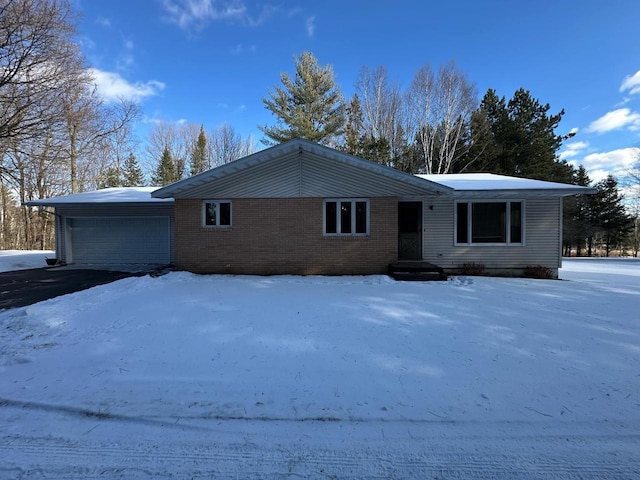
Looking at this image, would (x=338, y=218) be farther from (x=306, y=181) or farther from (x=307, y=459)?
(x=307, y=459)

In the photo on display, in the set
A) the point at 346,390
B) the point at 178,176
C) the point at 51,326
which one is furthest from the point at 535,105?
the point at 178,176

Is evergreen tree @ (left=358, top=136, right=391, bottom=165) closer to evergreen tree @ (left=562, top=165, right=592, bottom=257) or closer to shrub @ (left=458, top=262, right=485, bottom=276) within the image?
shrub @ (left=458, top=262, right=485, bottom=276)

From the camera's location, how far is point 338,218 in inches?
410

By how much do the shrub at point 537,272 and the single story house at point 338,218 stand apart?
0.16 m

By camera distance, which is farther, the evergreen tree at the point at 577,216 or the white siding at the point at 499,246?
the evergreen tree at the point at 577,216

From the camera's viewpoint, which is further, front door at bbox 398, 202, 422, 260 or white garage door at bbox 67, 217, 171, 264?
white garage door at bbox 67, 217, 171, 264

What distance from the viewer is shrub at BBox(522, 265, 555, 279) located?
409 inches

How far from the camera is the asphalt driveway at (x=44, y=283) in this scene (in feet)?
23.5

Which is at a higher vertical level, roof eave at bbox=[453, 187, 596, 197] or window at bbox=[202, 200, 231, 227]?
roof eave at bbox=[453, 187, 596, 197]

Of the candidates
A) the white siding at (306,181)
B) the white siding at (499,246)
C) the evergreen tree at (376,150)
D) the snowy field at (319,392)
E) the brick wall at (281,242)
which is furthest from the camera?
the evergreen tree at (376,150)

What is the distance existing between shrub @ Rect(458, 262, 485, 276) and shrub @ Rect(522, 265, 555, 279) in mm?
1487

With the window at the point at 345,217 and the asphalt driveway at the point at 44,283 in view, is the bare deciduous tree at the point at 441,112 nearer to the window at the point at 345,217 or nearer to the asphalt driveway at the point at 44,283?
the window at the point at 345,217

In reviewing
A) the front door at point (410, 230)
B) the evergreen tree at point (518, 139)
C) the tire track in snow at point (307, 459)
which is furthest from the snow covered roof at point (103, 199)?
the evergreen tree at point (518, 139)

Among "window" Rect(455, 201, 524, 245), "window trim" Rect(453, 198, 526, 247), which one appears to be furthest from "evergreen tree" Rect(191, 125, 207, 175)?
"window" Rect(455, 201, 524, 245)
